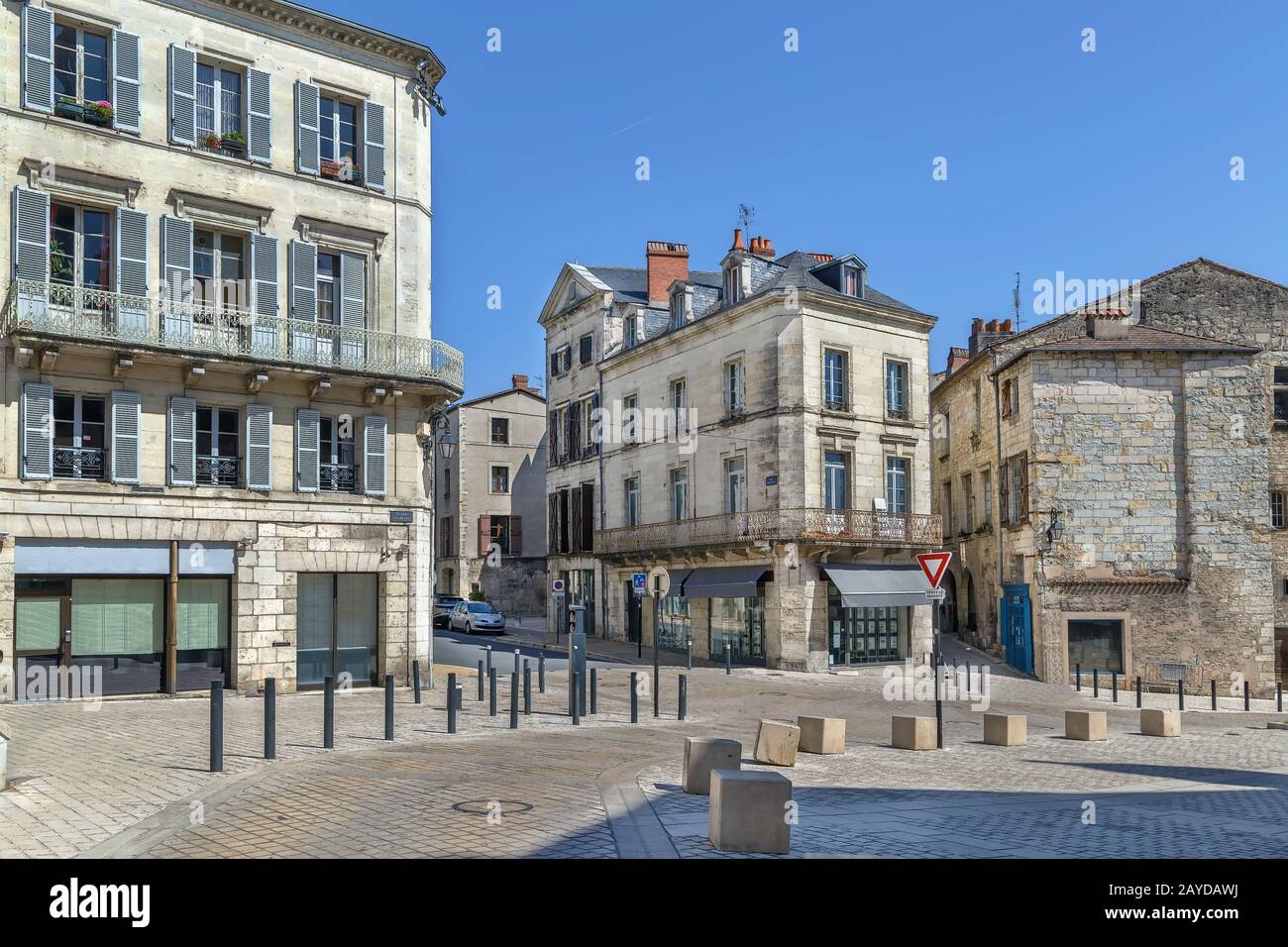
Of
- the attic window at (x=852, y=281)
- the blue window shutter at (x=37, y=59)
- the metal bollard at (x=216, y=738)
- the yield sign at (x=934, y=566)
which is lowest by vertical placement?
the metal bollard at (x=216, y=738)

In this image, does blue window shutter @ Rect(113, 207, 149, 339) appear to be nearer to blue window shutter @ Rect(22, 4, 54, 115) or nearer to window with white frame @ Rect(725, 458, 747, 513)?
blue window shutter @ Rect(22, 4, 54, 115)

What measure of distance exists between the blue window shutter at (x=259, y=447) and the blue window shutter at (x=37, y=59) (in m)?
5.80

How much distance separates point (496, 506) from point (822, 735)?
40770 millimetres

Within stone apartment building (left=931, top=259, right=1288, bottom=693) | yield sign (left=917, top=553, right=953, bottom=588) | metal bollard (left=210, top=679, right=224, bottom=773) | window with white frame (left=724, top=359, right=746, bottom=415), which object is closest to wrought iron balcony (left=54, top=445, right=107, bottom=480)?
metal bollard (left=210, top=679, right=224, bottom=773)

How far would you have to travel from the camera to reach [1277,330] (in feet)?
111

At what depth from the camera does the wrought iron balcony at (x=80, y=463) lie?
1952 cm

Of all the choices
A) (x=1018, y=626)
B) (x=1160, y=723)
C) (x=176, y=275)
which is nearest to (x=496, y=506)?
(x=1018, y=626)

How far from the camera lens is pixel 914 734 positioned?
48.4 ft

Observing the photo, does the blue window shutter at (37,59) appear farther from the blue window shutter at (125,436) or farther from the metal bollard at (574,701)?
the metal bollard at (574,701)

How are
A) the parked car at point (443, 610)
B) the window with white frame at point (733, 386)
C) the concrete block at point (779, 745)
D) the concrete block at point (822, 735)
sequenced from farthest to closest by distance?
the parked car at point (443, 610)
the window with white frame at point (733, 386)
the concrete block at point (822, 735)
the concrete block at point (779, 745)

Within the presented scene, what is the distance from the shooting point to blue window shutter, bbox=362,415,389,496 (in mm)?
22578

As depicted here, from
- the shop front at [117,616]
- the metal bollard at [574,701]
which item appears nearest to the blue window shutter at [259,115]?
the shop front at [117,616]
